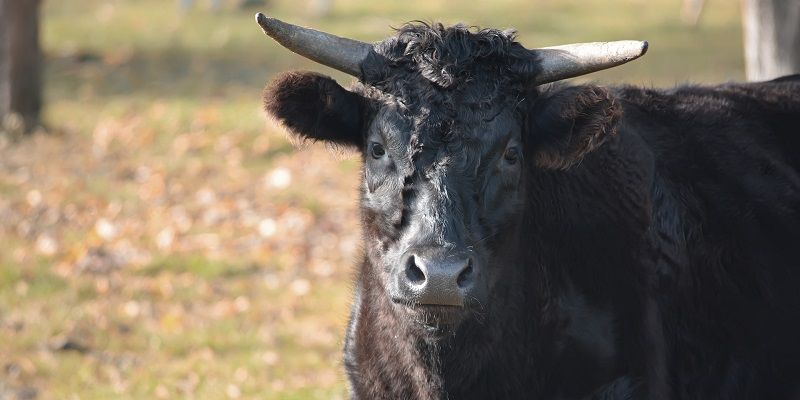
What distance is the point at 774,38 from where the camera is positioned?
9461 millimetres

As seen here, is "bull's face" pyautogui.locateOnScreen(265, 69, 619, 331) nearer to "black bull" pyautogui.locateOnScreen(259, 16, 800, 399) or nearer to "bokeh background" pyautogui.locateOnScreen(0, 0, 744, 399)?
"black bull" pyautogui.locateOnScreen(259, 16, 800, 399)

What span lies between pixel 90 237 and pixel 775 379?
7.44 metres

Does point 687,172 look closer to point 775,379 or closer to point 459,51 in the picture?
point 775,379

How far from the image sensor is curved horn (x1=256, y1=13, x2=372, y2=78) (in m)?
4.79

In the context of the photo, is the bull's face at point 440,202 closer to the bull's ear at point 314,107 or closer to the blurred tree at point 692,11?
the bull's ear at point 314,107

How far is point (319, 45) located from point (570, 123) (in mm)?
1141

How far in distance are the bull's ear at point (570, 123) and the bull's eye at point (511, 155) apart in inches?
→ 7.1

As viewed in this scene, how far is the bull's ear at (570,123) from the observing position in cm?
504

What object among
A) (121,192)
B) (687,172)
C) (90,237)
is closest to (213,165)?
(121,192)

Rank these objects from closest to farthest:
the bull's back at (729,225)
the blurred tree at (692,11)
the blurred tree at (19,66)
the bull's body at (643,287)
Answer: the bull's body at (643,287), the bull's back at (729,225), the blurred tree at (19,66), the blurred tree at (692,11)

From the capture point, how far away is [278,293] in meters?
10.1

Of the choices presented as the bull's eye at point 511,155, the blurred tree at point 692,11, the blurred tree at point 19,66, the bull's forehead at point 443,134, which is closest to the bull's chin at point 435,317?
the bull's forehead at point 443,134

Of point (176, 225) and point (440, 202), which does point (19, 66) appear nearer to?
point (176, 225)

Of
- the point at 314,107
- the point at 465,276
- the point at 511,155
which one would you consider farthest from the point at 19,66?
the point at 465,276
